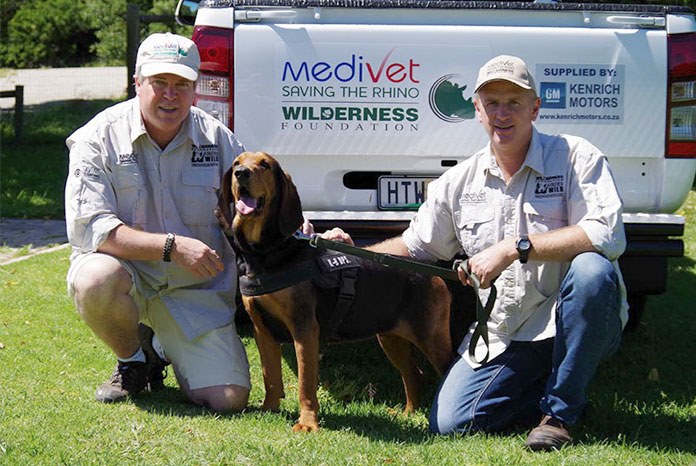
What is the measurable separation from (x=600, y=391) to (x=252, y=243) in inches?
78.2

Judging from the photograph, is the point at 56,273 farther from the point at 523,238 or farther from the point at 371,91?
the point at 523,238

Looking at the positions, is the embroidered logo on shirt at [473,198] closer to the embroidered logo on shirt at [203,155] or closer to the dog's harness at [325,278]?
the dog's harness at [325,278]

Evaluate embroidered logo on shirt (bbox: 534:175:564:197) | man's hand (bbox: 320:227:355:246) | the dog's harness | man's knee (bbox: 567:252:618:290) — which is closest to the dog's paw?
the dog's harness

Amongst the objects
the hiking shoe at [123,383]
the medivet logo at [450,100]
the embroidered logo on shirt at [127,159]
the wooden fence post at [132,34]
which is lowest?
the hiking shoe at [123,383]

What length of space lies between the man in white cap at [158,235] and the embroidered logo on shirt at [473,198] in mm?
1083

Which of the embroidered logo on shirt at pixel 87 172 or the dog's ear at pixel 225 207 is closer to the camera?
the dog's ear at pixel 225 207

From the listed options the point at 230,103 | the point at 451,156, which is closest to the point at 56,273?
the point at 230,103

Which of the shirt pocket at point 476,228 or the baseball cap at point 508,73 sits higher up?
the baseball cap at point 508,73

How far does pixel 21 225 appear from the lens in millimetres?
9781

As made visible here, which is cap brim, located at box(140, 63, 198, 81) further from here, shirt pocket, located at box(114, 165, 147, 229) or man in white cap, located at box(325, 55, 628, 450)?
man in white cap, located at box(325, 55, 628, 450)

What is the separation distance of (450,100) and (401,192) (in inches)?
20.7

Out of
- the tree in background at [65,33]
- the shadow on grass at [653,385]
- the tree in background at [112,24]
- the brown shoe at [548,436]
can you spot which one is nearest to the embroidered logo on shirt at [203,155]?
the brown shoe at [548,436]

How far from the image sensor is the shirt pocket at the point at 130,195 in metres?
4.26

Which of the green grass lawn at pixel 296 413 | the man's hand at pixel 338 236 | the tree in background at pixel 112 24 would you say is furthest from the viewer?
the tree in background at pixel 112 24
